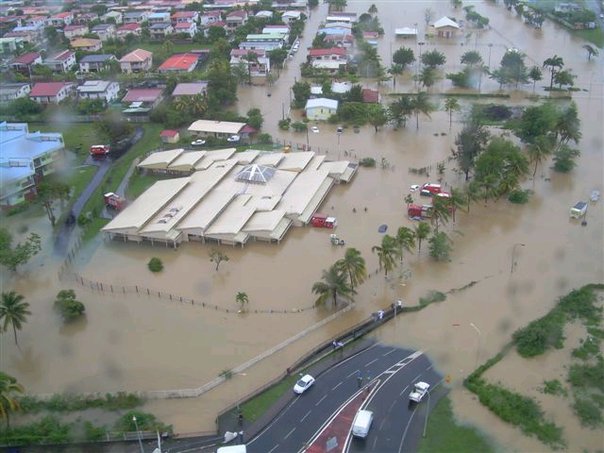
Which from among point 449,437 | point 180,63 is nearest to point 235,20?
point 180,63

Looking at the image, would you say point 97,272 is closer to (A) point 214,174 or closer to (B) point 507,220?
(A) point 214,174

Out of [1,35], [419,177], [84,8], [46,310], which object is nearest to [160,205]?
[46,310]

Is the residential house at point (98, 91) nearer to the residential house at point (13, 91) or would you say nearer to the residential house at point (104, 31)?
the residential house at point (13, 91)

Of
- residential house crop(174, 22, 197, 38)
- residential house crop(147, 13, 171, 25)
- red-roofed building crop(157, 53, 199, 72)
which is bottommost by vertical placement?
red-roofed building crop(157, 53, 199, 72)

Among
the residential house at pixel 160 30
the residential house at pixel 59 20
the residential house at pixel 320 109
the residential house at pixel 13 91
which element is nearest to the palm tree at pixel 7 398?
the residential house at pixel 320 109

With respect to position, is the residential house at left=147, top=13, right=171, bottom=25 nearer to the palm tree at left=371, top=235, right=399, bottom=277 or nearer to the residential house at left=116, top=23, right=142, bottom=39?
the residential house at left=116, top=23, right=142, bottom=39

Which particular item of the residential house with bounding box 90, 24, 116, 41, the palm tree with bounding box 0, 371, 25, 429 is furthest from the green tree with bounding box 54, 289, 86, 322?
the residential house with bounding box 90, 24, 116, 41

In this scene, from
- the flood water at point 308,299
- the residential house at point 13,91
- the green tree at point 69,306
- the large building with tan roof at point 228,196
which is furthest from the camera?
the residential house at point 13,91
